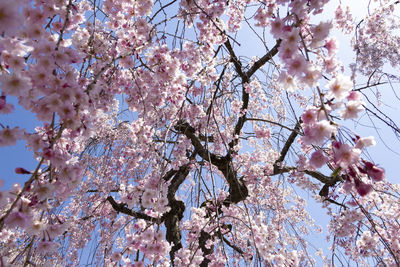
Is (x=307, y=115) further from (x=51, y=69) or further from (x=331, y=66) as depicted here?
(x=51, y=69)

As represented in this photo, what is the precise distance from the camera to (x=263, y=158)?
4199mm

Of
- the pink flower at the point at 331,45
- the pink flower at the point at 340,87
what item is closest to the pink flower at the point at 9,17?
the pink flower at the point at 340,87

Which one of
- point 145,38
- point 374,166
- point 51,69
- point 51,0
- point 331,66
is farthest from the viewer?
point 145,38

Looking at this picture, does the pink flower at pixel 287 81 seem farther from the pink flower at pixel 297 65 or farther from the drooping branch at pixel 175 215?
the drooping branch at pixel 175 215

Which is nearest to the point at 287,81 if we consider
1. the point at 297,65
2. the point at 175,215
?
the point at 297,65

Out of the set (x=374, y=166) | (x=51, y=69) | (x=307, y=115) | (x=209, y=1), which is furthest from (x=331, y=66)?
(x=209, y=1)

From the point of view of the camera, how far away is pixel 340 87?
3.32ft

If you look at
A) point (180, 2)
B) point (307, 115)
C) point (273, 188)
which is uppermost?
point (180, 2)

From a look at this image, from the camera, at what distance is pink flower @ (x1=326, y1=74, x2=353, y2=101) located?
100cm

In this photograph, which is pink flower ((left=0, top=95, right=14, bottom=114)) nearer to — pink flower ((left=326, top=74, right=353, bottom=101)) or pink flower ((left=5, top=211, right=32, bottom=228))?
pink flower ((left=5, top=211, right=32, bottom=228))

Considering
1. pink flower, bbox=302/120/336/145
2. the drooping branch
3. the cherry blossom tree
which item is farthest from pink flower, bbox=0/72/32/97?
the drooping branch

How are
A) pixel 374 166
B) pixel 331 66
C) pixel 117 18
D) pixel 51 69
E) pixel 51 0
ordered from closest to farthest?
pixel 374 166 → pixel 51 69 → pixel 331 66 → pixel 51 0 → pixel 117 18

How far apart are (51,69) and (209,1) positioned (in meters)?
1.83

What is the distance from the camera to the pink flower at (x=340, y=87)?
1.00 meters
